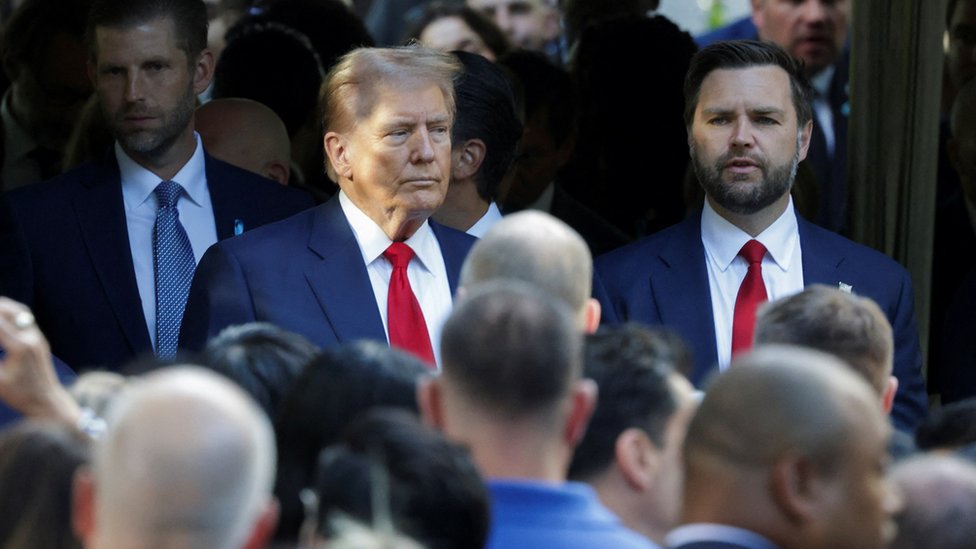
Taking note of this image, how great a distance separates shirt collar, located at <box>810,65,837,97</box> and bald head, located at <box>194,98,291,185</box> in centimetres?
232

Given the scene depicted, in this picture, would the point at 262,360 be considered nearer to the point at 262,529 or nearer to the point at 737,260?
the point at 262,529

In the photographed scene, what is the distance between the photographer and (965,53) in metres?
7.40

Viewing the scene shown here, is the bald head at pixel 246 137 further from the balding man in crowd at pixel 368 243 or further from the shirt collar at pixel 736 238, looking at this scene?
the shirt collar at pixel 736 238

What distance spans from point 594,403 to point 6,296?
2159 mm

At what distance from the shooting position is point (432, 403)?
10.6ft

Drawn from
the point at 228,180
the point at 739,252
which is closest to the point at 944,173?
the point at 739,252

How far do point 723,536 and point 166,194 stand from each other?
2655 mm

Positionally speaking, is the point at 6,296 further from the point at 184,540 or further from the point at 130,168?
the point at 184,540

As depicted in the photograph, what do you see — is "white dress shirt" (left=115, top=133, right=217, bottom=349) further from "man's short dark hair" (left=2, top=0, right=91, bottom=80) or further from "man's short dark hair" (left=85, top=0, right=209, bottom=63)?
"man's short dark hair" (left=2, top=0, right=91, bottom=80)

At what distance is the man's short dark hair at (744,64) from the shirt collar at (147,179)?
1.33 m

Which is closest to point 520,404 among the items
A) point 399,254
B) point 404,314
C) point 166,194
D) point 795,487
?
point 795,487

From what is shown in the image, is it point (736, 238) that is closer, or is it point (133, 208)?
point (736, 238)

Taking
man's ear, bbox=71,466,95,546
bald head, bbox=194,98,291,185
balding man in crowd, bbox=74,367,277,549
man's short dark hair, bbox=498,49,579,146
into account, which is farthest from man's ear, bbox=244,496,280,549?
man's short dark hair, bbox=498,49,579,146

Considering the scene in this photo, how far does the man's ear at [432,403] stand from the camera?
321 centimetres
